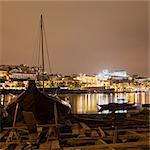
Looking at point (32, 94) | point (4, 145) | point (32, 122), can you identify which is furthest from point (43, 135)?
point (32, 94)

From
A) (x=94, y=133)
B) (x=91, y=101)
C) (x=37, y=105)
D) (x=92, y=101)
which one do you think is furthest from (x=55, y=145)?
(x=91, y=101)

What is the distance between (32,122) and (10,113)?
4.03m

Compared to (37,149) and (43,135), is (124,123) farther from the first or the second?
(37,149)

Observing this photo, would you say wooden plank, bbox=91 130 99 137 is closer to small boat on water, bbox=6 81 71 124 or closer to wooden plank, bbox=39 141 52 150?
wooden plank, bbox=39 141 52 150

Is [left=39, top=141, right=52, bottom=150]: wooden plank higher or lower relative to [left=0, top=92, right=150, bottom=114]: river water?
higher

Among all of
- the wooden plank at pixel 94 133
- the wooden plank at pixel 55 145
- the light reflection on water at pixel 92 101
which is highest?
the wooden plank at pixel 55 145

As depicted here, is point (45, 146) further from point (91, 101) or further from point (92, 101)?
point (91, 101)

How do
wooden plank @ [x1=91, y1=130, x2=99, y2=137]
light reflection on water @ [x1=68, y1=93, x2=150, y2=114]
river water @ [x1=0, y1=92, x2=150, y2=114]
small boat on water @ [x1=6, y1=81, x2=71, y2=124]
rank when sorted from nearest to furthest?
wooden plank @ [x1=91, y1=130, x2=99, y2=137], small boat on water @ [x1=6, y1=81, x2=71, y2=124], river water @ [x1=0, y1=92, x2=150, y2=114], light reflection on water @ [x1=68, y1=93, x2=150, y2=114]

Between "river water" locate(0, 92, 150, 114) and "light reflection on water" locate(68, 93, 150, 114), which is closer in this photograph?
"river water" locate(0, 92, 150, 114)

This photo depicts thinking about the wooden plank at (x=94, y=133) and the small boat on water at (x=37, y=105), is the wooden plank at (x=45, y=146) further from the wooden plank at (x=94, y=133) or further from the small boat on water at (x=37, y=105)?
the small boat on water at (x=37, y=105)

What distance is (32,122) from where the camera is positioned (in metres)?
4.86

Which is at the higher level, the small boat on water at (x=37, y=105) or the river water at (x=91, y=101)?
the small boat on water at (x=37, y=105)

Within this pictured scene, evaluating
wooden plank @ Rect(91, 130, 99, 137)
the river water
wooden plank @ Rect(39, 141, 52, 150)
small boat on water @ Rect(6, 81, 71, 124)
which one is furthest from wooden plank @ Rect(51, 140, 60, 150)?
the river water

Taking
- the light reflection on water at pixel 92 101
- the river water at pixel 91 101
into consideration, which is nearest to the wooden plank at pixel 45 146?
the river water at pixel 91 101
